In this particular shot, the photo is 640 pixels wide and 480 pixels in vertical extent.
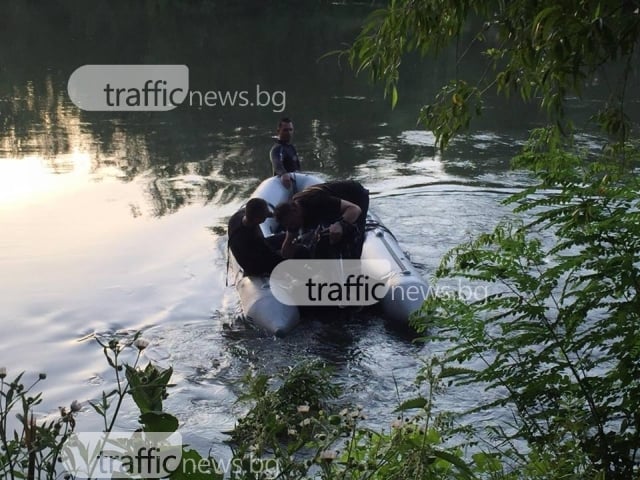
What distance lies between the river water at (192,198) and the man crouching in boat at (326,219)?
0.63 meters

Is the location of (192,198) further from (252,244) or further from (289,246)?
(289,246)

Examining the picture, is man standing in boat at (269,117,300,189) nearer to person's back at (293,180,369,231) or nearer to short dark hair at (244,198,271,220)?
person's back at (293,180,369,231)

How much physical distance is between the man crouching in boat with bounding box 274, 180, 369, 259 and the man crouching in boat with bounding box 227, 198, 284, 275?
156 mm

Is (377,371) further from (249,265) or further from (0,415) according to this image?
(0,415)

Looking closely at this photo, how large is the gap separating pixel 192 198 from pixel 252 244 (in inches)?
185

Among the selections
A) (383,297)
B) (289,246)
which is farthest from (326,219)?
(383,297)

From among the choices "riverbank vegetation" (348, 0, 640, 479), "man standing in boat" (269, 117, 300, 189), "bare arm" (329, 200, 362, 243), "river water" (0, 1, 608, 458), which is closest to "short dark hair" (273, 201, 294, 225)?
"bare arm" (329, 200, 362, 243)

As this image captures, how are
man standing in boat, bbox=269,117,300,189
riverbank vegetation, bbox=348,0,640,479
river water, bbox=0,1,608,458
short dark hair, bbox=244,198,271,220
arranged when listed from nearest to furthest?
1. riverbank vegetation, bbox=348,0,640,479
2. river water, bbox=0,1,608,458
3. short dark hair, bbox=244,198,271,220
4. man standing in boat, bbox=269,117,300,189

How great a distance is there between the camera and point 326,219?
319 inches

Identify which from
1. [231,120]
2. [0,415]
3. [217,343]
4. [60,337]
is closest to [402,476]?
[0,415]

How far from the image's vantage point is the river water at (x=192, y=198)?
7.23 metres

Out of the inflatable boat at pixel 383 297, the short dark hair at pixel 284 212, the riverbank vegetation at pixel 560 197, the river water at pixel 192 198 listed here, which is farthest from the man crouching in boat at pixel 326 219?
the riverbank vegetation at pixel 560 197

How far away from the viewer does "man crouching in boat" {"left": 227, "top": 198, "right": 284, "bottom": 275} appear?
781cm

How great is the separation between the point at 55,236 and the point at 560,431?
8070 millimetres
